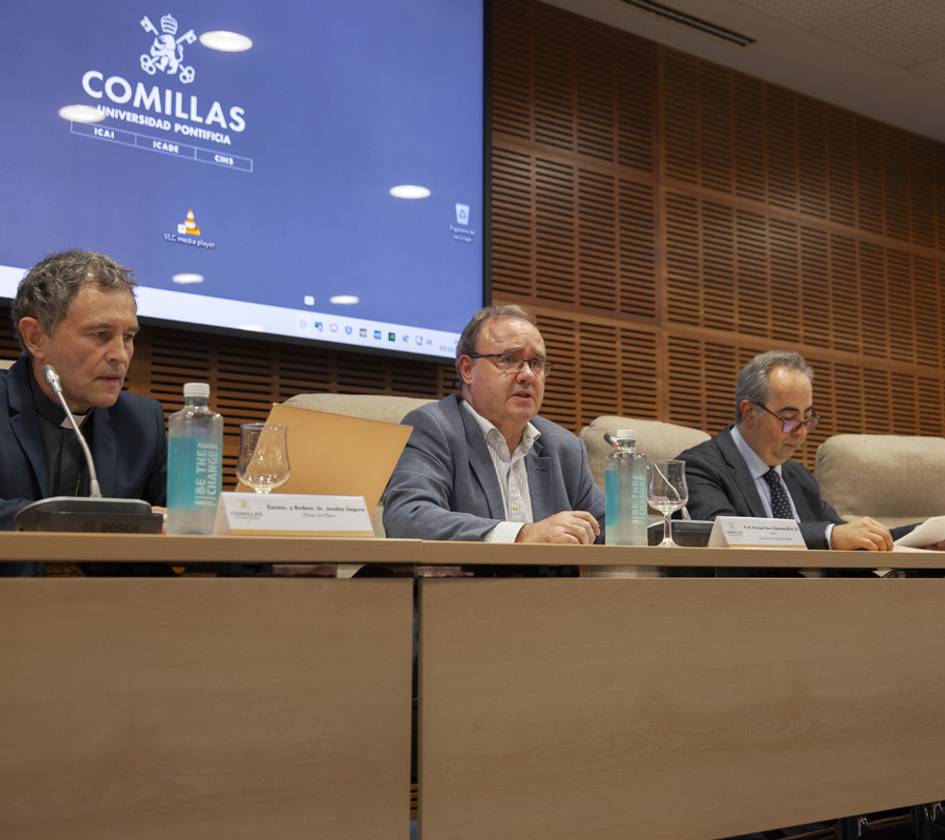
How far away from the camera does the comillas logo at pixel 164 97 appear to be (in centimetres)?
323

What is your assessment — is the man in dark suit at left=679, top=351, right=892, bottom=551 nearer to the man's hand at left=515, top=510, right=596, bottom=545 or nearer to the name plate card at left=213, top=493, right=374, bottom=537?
the man's hand at left=515, top=510, right=596, bottom=545

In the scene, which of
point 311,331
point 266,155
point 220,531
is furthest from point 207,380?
point 220,531

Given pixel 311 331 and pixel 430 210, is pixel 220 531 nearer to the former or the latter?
pixel 311 331

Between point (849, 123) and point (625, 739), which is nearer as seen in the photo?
point (625, 739)

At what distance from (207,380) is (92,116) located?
2.80ft

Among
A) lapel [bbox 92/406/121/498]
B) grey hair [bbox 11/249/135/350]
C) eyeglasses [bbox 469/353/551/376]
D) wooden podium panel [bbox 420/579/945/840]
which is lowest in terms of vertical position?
A: wooden podium panel [bbox 420/579/945/840]

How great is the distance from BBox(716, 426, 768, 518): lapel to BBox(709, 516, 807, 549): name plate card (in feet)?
3.72

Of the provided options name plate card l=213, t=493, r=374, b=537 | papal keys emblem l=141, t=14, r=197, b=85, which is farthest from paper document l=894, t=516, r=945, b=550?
papal keys emblem l=141, t=14, r=197, b=85

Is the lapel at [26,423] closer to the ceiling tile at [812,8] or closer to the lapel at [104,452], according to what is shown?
A: the lapel at [104,452]

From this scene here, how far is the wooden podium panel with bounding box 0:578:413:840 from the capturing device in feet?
3.76

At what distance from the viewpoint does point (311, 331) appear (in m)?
3.59

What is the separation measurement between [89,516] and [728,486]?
2128 millimetres

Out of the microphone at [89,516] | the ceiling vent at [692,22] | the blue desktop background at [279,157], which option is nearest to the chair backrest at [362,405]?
the blue desktop background at [279,157]

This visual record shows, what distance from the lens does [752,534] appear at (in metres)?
1.92
